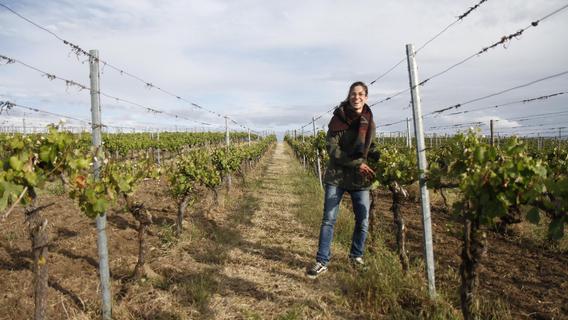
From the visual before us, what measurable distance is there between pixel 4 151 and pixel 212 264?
2.69 meters

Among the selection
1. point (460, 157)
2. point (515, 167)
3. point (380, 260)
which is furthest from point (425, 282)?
point (515, 167)

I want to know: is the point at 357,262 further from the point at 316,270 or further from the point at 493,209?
the point at 493,209

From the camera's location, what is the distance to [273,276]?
4461 millimetres

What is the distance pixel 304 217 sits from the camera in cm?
711

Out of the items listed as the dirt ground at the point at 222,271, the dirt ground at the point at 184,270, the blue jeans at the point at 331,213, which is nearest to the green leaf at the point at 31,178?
the dirt ground at the point at 222,271

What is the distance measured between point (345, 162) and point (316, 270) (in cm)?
124

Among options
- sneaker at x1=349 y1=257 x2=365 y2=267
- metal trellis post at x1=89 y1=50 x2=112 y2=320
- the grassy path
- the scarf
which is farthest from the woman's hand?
metal trellis post at x1=89 y1=50 x2=112 y2=320

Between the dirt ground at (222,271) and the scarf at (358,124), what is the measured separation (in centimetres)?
125

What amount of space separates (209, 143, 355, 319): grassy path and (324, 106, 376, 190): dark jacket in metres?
1.10

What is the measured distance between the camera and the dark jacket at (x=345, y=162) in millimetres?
4207

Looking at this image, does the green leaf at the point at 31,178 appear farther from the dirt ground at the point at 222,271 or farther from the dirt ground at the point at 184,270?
the dirt ground at the point at 184,270

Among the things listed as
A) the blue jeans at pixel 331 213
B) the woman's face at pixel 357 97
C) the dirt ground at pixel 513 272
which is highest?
the woman's face at pixel 357 97

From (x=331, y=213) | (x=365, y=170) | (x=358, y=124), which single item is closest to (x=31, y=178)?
(x=331, y=213)

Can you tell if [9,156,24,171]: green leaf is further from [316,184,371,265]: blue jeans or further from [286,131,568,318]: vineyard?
[286,131,568,318]: vineyard
